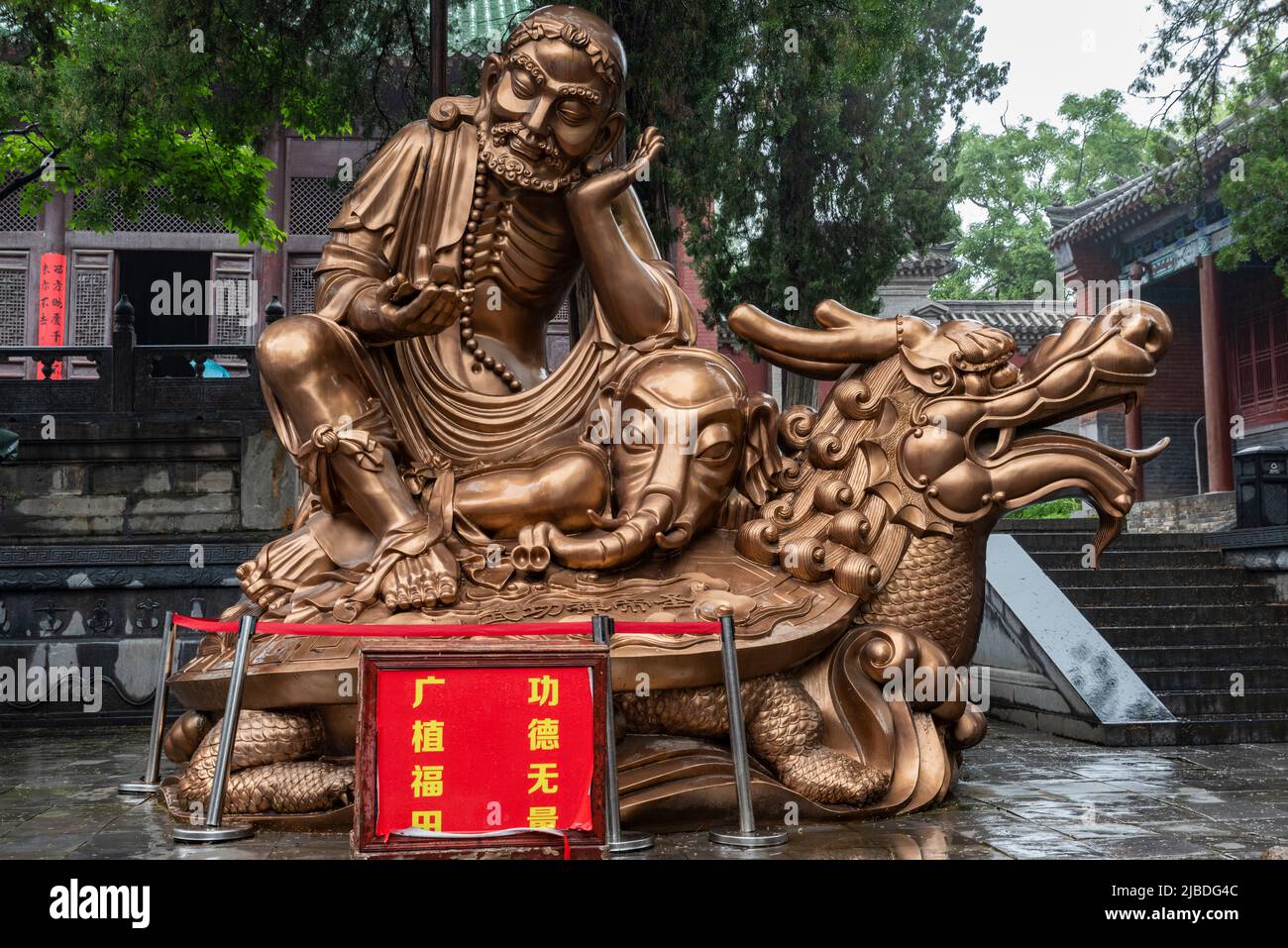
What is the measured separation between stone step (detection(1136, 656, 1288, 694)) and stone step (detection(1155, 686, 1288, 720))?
0.76ft

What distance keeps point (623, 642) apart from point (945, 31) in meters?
8.36

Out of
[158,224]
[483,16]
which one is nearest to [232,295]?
[158,224]

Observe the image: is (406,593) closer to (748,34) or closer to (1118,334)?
(1118,334)

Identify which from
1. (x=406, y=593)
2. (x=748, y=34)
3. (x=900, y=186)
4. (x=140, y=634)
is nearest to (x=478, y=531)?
(x=406, y=593)

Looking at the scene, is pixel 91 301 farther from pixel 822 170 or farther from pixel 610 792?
pixel 610 792

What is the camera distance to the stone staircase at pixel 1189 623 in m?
6.20

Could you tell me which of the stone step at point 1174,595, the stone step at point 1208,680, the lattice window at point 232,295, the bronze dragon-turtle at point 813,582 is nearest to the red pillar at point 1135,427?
the stone step at point 1174,595

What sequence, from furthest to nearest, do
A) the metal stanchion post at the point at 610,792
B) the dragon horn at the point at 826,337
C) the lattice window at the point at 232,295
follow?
the lattice window at the point at 232,295, the dragon horn at the point at 826,337, the metal stanchion post at the point at 610,792

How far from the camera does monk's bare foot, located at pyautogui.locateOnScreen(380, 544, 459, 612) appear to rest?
3490 mm

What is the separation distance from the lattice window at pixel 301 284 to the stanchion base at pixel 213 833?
1149 centimetres

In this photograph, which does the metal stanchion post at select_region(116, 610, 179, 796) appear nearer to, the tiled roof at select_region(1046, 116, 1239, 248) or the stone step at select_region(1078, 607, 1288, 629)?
the stone step at select_region(1078, 607, 1288, 629)

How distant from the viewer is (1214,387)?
1509cm

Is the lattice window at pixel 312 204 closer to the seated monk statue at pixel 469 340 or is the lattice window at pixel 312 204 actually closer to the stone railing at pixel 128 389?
the stone railing at pixel 128 389

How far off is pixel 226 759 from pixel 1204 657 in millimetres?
5720
